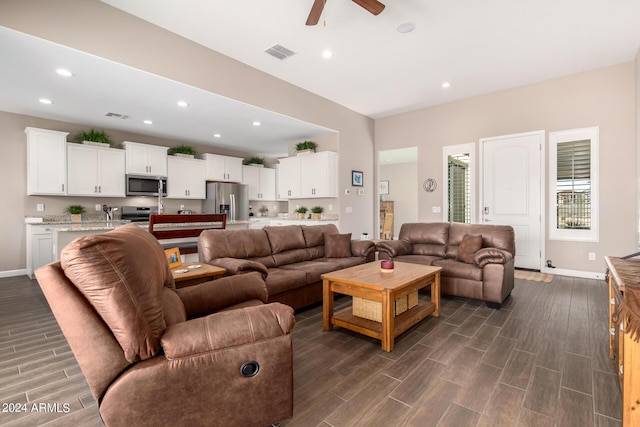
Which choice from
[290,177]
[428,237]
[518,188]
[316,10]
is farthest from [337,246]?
[518,188]

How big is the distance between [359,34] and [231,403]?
3815mm

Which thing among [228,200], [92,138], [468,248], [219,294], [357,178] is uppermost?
[92,138]

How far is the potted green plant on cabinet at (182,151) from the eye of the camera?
671 cm

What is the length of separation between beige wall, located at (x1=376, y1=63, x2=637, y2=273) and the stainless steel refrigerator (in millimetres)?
4930

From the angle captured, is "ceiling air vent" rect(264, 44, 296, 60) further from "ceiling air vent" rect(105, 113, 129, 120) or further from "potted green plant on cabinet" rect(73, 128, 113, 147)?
"potted green plant on cabinet" rect(73, 128, 113, 147)

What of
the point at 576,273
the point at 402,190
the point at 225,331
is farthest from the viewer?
the point at 402,190

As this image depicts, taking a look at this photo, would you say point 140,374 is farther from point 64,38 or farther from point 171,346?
point 64,38

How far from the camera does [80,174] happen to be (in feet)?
17.5

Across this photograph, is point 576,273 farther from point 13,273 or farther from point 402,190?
point 13,273

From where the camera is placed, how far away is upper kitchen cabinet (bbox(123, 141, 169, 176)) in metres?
5.89

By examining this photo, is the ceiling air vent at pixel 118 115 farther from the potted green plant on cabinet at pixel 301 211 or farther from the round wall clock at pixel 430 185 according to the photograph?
the round wall clock at pixel 430 185

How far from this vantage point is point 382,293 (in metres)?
2.38

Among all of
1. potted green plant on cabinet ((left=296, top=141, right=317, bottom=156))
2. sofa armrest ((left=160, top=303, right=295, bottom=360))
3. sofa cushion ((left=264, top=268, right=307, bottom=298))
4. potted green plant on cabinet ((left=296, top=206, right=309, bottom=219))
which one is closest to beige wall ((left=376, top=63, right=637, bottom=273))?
potted green plant on cabinet ((left=296, top=141, right=317, bottom=156))

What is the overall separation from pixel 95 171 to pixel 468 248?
6428mm
